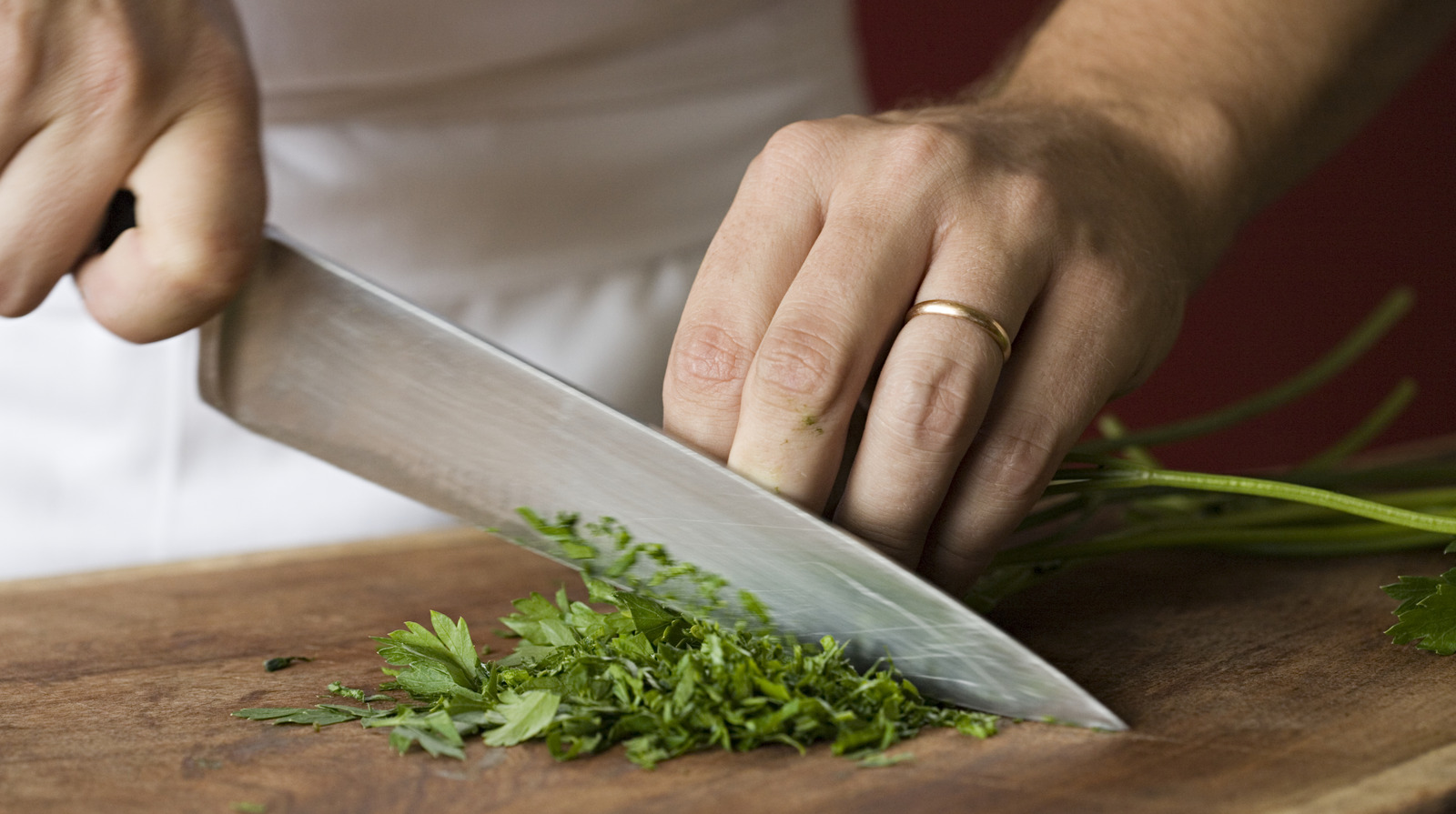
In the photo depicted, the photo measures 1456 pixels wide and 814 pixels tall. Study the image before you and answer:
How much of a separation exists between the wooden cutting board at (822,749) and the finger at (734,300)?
9.4 inches

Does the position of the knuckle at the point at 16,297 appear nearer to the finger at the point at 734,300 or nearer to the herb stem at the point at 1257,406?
the finger at the point at 734,300

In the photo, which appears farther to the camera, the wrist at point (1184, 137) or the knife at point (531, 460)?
the wrist at point (1184, 137)

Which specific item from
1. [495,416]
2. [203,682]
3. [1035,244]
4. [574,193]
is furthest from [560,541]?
[574,193]

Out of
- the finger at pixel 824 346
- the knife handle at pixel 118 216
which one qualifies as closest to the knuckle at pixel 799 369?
the finger at pixel 824 346

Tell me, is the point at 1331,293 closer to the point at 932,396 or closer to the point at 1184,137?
the point at 1184,137

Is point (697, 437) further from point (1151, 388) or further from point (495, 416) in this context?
point (1151, 388)

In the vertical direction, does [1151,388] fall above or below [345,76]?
below

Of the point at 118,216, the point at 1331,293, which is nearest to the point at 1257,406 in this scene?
the point at 118,216

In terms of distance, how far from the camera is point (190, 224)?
0.86 meters

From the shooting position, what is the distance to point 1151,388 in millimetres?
3816

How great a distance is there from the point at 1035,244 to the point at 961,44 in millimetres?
2899

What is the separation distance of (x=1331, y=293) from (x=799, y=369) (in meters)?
3.61

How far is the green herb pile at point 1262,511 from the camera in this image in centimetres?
90

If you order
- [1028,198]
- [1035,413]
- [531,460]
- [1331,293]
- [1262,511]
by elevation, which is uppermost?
[1028,198]
